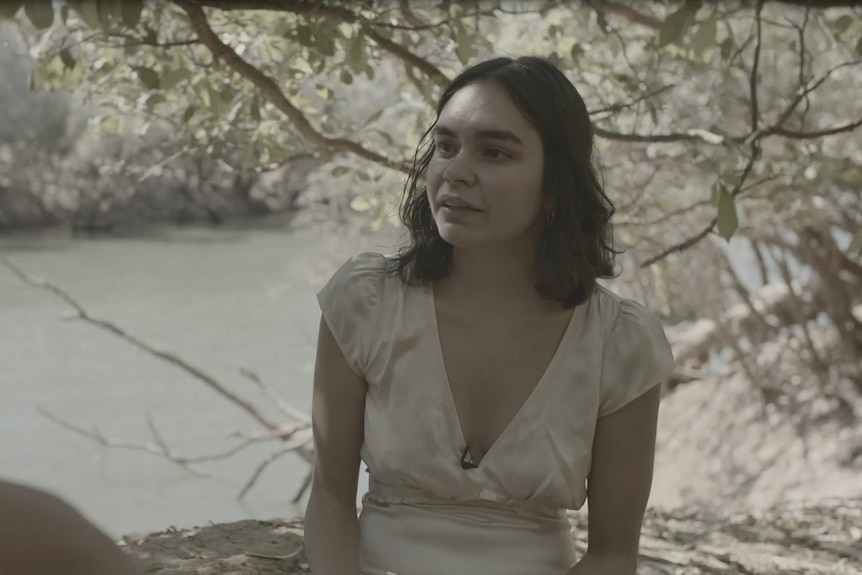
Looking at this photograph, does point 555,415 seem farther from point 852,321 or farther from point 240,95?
point 852,321

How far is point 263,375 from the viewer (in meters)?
11.2

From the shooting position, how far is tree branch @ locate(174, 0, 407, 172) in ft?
9.33

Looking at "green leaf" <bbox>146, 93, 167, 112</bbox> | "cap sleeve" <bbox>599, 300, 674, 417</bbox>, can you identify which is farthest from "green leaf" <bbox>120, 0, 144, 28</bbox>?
"green leaf" <bbox>146, 93, 167, 112</bbox>

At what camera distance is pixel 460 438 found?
2.15 metres

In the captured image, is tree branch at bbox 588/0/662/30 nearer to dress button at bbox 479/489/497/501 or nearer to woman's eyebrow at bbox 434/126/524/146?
woman's eyebrow at bbox 434/126/524/146

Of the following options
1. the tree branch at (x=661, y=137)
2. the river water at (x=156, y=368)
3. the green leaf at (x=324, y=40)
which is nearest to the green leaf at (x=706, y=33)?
the tree branch at (x=661, y=137)

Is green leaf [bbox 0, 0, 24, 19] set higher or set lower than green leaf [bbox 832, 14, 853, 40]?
lower

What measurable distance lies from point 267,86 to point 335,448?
138 centimetres

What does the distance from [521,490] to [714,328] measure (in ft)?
23.4

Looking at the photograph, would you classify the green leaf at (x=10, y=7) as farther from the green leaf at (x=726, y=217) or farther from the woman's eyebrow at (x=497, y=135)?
the green leaf at (x=726, y=217)

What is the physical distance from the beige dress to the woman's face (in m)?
0.20

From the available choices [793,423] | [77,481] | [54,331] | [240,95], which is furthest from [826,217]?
[54,331]

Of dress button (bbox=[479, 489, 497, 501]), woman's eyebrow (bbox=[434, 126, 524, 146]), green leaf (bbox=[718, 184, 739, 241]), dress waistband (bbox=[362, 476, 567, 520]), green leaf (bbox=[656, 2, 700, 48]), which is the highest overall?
green leaf (bbox=[656, 2, 700, 48])

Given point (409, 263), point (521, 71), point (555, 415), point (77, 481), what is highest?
point (521, 71)
